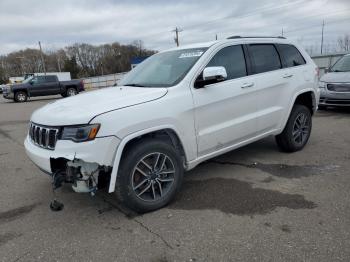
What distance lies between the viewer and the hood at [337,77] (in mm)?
8773

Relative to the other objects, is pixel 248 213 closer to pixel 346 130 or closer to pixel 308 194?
pixel 308 194

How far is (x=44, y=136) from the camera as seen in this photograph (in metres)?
3.48

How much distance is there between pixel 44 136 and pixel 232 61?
8.47ft

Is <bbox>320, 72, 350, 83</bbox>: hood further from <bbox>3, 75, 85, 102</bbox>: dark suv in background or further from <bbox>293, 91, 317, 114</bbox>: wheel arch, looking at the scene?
<bbox>3, 75, 85, 102</bbox>: dark suv in background

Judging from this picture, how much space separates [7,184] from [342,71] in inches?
351

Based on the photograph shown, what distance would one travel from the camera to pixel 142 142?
3455 mm

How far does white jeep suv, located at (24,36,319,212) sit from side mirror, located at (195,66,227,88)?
0.04 ft

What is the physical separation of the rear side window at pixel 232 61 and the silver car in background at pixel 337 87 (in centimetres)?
554

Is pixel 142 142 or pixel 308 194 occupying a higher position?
pixel 142 142

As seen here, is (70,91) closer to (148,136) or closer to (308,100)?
(308,100)

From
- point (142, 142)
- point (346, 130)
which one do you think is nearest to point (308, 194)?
point (142, 142)

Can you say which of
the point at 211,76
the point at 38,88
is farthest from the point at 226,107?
the point at 38,88

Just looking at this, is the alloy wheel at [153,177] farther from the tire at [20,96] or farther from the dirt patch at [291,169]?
the tire at [20,96]

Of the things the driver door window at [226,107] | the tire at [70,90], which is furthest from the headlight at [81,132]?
the tire at [70,90]
